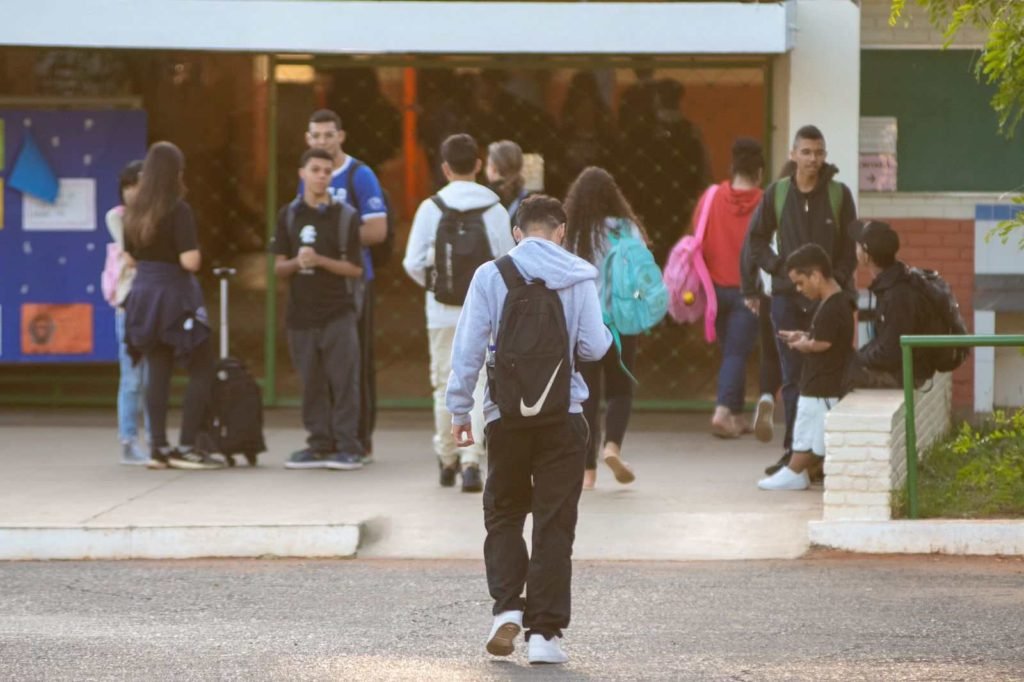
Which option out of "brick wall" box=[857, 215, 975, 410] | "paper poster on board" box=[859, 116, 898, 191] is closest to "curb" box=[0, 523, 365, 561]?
"brick wall" box=[857, 215, 975, 410]

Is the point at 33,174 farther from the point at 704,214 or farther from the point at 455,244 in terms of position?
the point at 455,244

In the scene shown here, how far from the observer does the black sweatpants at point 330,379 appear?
11594 millimetres

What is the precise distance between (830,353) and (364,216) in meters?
2.82

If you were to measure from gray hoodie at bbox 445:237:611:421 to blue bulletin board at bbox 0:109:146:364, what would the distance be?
7997 mm

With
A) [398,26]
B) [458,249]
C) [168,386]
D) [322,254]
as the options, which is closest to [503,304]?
[458,249]

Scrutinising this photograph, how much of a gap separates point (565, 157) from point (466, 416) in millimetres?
7326

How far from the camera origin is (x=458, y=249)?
1061 cm

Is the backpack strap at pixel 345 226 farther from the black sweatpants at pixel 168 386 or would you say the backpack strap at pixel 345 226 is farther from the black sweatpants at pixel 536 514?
the black sweatpants at pixel 536 514

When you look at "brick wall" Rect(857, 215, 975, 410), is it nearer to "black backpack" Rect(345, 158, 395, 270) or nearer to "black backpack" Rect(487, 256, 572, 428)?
"black backpack" Rect(345, 158, 395, 270)

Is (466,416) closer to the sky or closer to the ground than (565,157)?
closer to the ground

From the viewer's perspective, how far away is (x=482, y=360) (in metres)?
7.24

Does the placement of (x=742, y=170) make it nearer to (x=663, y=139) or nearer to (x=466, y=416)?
(x=663, y=139)

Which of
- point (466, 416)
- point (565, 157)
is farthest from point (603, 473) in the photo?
point (466, 416)

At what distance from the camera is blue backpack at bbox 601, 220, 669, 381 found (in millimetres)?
10672
